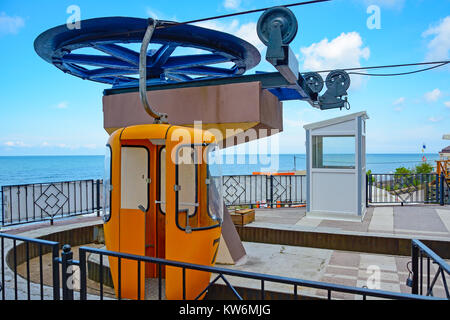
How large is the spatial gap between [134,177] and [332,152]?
6834mm

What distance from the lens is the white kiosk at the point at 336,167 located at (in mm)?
9648

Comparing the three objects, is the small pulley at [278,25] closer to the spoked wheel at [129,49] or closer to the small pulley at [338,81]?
the spoked wheel at [129,49]

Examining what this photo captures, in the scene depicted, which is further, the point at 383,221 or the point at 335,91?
the point at 383,221

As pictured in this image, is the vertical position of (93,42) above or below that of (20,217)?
above

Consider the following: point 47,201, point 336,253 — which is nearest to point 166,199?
point 336,253

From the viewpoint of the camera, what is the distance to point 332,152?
10.2 meters

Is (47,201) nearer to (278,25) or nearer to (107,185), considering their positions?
(107,185)

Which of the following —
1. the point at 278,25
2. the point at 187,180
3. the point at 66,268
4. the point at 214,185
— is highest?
the point at 278,25

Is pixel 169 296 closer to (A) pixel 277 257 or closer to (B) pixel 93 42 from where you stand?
(A) pixel 277 257

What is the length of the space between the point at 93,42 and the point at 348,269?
19.2 ft

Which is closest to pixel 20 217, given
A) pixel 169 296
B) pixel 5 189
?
pixel 5 189

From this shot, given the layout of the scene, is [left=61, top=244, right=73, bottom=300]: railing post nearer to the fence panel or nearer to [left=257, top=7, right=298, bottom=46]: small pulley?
[left=257, top=7, right=298, bottom=46]: small pulley

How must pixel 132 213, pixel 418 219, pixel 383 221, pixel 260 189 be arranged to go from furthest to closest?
pixel 260 189 → pixel 418 219 → pixel 383 221 → pixel 132 213
